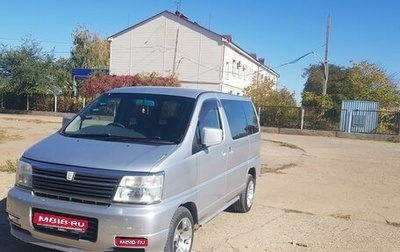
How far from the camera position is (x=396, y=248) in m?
5.51

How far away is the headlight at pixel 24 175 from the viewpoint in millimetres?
4059

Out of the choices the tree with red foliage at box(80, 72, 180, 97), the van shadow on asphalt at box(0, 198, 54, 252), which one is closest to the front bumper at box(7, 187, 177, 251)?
the van shadow on asphalt at box(0, 198, 54, 252)

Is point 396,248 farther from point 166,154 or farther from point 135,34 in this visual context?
point 135,34

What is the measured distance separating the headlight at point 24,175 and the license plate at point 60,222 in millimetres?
341

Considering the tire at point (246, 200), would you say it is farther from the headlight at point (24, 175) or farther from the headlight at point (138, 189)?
the headlight at point (24, 175)

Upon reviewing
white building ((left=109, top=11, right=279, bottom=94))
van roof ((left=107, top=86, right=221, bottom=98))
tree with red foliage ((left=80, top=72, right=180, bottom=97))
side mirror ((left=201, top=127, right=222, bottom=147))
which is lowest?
side mirror ((left=201, top=127, right=222, bottom=147))

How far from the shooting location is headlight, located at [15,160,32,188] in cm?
406

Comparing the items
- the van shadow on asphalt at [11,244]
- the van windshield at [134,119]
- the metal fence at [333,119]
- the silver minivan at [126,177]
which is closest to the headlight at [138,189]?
the silver minivan at [126,177]

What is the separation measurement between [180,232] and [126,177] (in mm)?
964

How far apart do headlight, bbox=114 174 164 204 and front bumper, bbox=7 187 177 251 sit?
0.06m

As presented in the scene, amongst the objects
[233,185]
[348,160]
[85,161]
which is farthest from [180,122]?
[348,160]

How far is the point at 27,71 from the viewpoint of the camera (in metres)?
31.8

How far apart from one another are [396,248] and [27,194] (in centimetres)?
454

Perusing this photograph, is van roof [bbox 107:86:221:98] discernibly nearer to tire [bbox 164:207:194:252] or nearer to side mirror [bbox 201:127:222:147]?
side mirror [bbox 201:127:222:147]
